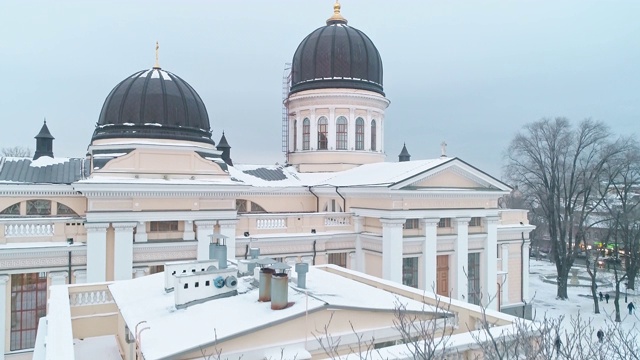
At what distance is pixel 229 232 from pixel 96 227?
4.33 metres

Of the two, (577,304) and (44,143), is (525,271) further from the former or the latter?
(44,143)

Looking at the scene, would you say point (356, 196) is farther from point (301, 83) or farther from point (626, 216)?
point (626, 216)

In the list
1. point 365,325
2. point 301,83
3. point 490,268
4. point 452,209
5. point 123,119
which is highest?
point 301,83

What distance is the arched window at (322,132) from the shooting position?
25016 mm

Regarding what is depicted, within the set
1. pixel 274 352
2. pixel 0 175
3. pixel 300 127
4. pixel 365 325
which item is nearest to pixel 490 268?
pixel 300 127

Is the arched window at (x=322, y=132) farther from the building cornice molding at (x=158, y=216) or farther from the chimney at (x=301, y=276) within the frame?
the chimney at (x=301, y=276)

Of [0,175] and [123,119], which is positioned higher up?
[123,119]

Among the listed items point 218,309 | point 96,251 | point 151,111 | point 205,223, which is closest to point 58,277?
point 96,251

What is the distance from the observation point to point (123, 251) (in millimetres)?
15086

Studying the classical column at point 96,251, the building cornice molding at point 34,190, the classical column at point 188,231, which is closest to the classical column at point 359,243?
the classical column at point 188,231

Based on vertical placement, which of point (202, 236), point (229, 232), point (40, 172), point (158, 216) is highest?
point (40, 172)

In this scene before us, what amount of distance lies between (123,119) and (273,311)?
1323 centimetres

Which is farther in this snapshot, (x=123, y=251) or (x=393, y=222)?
(x=393, y=222)

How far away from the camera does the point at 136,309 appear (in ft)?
25.0
